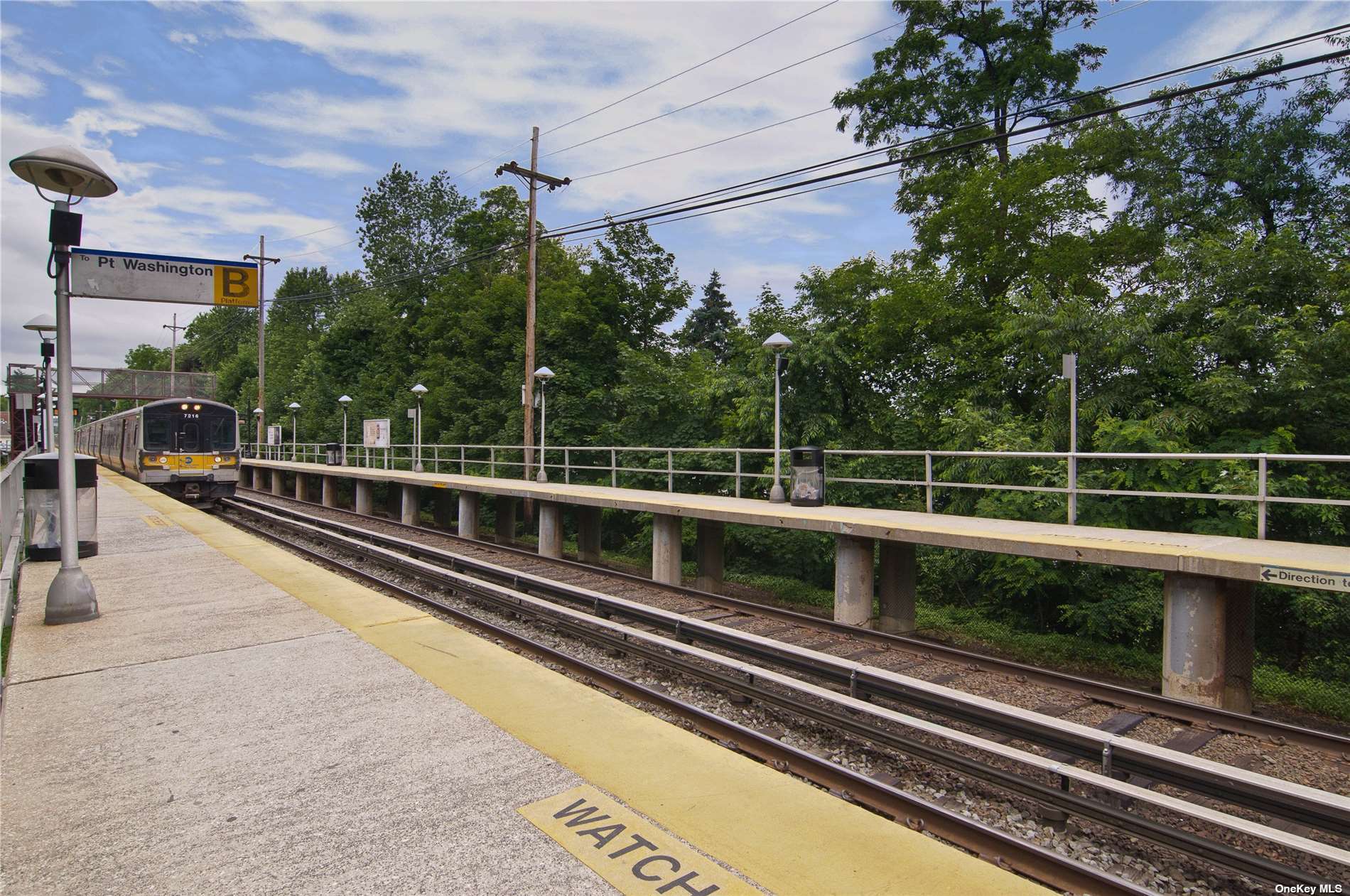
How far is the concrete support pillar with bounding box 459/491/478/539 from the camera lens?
19062 millimetres

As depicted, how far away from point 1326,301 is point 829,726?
1181 centimetres

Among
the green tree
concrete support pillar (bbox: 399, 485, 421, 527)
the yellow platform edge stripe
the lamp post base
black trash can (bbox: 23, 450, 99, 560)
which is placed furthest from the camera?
the green tree

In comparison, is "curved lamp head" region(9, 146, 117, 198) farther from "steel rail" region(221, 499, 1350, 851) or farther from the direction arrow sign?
the direction arrow sign

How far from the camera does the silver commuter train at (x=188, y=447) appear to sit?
2385 centimetres

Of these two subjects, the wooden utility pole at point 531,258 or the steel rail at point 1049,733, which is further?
the wooden utility pole at point 531,258

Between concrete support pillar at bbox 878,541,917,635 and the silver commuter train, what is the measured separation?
22225 millimetres

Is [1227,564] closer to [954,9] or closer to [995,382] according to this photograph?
[995,382]

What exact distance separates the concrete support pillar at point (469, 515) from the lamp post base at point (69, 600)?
35.7 ft

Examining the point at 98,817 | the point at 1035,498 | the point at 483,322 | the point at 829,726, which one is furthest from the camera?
the point at 483,322

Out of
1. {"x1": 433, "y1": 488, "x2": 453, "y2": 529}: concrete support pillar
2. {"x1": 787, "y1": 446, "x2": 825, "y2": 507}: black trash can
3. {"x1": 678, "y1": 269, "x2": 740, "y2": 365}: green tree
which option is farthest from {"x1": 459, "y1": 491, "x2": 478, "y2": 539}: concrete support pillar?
{"x1": 678, "y1": 269, "x2": 740, "y2": 365}: green tree

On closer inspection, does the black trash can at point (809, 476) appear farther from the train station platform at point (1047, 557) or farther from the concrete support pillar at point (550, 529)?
the concrete support pillar at point (550, 529)

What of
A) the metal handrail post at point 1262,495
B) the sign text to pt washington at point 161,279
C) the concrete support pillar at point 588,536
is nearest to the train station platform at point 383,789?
the sign text to pt washington at point 161,279

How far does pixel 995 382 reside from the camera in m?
15.4

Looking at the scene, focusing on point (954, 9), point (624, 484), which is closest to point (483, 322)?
point (624, 484)
